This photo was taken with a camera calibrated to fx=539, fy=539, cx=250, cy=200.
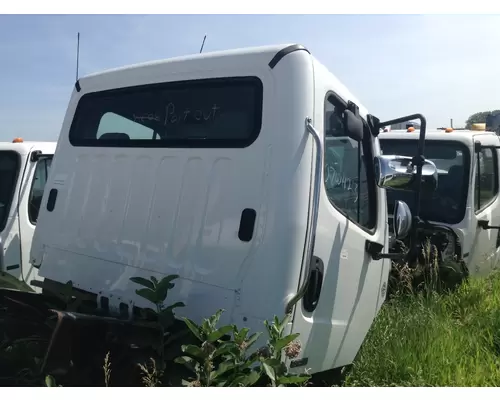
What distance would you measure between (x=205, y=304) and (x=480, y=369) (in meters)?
2.09

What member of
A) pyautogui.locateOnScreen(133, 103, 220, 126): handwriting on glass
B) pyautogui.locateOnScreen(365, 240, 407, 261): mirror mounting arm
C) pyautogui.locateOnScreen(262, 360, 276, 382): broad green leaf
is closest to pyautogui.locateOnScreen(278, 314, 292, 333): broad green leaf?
pyautogui.locateOnScreen(262, 360, 276, 382): broad green leaf

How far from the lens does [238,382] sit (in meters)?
2.18

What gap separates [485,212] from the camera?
18.7 feet

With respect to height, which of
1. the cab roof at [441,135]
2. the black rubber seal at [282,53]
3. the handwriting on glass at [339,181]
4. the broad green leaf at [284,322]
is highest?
the cab roof at [441,135]

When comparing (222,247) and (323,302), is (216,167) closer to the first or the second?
(222,247)

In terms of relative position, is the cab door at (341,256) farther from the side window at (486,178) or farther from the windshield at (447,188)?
the side window at (486,178)

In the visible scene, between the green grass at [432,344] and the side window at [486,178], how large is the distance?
1.12 metres

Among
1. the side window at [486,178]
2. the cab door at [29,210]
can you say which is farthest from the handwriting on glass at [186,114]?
the side window at [486,178]

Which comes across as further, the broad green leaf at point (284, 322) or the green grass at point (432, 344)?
the green grass at point (432, 344)

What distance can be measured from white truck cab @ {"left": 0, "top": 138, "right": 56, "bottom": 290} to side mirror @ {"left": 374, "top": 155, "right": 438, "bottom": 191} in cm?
332

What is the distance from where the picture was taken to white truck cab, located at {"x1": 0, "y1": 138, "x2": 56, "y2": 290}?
189 inches

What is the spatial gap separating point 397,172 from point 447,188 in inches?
107

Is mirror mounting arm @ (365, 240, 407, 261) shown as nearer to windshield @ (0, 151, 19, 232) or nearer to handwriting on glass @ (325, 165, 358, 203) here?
handwriting on glass @ (325, 165, 358, 203)

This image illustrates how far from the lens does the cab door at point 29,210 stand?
4.87 m
